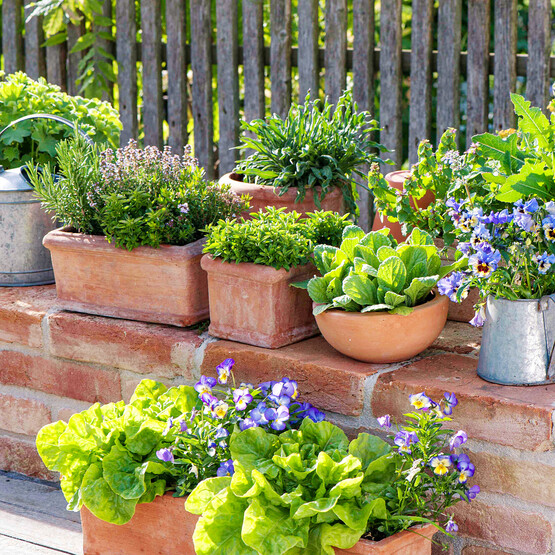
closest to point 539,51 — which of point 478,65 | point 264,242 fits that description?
point 478,65

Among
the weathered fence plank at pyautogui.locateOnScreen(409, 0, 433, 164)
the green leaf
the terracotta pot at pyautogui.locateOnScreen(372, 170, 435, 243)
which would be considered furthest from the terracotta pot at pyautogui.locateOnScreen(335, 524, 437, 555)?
the weathered fence plank at pyautogui.locateOnScreen(409, 0, 433, 164)

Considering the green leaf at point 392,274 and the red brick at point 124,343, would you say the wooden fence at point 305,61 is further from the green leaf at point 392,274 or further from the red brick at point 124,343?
the green leaf at point 392,274

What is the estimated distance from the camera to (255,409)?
5.41ft

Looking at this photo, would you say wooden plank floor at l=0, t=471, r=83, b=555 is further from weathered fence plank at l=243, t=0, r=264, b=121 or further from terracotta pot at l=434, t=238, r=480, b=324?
weathered fence plank at l=243, t=0, r=264, b=121

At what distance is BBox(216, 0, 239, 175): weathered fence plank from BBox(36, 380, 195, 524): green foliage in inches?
102

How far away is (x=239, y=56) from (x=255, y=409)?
301cm

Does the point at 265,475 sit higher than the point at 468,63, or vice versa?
the point at 468,63

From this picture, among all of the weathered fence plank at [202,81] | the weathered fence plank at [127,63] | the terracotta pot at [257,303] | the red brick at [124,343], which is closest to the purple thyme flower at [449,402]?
the terracotta pot at [257,303]

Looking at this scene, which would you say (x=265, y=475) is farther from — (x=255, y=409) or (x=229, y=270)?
(x=229, y=270)

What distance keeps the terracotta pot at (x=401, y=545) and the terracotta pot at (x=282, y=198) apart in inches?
32.1

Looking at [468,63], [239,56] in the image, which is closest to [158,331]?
[468,63]

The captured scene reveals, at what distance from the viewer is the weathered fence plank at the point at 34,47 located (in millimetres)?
4645

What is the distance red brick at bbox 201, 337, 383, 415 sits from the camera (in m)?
1.75

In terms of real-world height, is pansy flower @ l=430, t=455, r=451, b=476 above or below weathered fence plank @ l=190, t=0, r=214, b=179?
below
